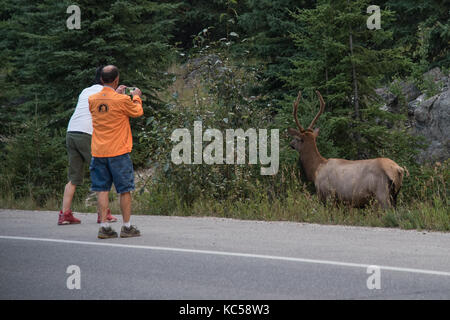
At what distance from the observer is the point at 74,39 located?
1916cm

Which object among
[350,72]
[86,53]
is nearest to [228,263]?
[350,72]

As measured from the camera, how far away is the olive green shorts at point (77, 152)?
9781 mm

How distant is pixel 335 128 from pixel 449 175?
2.71 meters

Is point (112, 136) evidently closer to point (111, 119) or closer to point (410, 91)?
point (111, 119)

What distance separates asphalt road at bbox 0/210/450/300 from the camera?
535 centimetres

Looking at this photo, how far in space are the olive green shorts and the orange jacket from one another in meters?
1.79

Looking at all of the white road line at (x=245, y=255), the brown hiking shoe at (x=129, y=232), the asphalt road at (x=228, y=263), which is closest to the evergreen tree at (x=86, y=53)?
the asphalt road at (x=228, y=263)

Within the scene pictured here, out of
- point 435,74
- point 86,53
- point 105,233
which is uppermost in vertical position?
point 86,53

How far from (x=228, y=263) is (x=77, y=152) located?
4263 millimetres

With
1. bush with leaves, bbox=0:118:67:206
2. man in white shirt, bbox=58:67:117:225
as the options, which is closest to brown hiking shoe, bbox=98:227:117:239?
Answer: man in white shirt, bbox=58:67:117:225

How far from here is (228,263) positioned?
255 inches

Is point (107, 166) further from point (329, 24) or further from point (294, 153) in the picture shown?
point (329, 24)

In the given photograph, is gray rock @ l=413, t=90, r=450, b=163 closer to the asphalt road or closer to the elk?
the elk

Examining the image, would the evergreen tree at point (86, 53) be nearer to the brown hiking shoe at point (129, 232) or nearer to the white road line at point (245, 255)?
the brown hiking shoe at point (129, 232)
